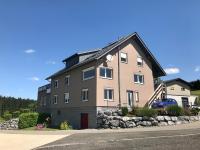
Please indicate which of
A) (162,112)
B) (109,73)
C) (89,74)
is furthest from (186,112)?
(89,74)

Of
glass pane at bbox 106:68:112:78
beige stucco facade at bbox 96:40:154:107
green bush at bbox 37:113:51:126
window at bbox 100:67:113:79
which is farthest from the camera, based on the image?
green bush at bbox 37:113:51:126

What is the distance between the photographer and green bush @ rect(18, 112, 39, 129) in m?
38.9

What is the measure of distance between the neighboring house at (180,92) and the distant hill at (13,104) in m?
41.2

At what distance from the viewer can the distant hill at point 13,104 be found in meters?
75.6

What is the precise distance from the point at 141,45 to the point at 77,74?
10.1 meters

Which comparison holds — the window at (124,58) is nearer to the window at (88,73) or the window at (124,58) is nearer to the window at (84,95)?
the window at (88,73)

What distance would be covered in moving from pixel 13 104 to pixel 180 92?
166ft

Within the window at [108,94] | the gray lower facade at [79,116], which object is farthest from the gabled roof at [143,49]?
the gray lower facade at [79,116]

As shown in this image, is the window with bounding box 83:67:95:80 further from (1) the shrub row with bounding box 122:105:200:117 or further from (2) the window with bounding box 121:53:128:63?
(1) the shrub row with bounding box 122:105:200:117

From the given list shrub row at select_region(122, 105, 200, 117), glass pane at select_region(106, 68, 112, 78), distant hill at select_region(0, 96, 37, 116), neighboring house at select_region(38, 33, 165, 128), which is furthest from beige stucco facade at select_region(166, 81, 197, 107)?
distant hill at select_region(0, 96, 37, 116)

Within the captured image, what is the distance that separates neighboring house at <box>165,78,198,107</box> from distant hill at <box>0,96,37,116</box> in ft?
135

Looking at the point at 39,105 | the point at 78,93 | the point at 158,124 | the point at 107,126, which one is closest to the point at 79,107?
the point at 78,93

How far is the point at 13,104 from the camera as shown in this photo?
3081 inches

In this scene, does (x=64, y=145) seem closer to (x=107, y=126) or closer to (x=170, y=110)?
(x=107, y=126)
